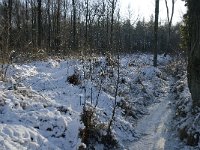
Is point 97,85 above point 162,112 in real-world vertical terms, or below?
above

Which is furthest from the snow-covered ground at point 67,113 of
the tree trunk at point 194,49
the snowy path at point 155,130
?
the tree trunk at point 194,49

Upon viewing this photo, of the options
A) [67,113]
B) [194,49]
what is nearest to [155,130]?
[194,49]

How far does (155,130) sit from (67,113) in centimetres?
299

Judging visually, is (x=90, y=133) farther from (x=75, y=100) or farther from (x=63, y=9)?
(x=63, y=9)

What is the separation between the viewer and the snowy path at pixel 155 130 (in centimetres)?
847

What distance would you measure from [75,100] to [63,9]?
112ft

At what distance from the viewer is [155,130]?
32.6 feet

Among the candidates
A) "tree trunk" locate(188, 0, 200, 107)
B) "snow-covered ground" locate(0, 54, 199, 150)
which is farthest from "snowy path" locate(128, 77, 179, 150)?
"tree trunk" locate(188, 0, 200, 107)

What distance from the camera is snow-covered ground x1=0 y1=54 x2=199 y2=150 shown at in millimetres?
6691

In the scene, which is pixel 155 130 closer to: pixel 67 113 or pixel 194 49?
pixel 194 49

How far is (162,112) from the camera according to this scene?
1235cm

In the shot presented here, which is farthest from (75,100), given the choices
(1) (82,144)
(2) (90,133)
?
(1) (82,144)

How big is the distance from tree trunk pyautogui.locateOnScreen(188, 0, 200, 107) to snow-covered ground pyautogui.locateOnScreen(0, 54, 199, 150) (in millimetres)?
1295

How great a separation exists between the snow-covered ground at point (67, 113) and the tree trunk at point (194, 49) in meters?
1.29
